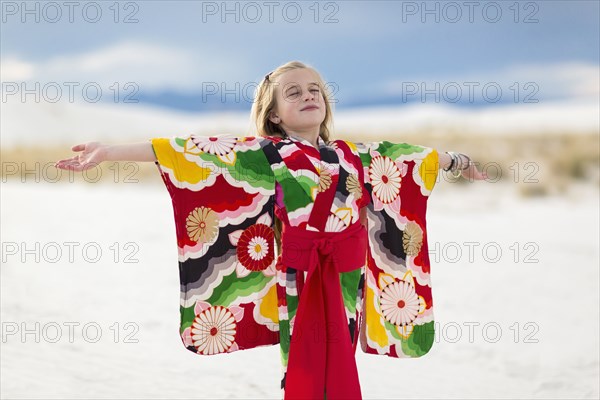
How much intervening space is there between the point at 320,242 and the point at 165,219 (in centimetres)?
676

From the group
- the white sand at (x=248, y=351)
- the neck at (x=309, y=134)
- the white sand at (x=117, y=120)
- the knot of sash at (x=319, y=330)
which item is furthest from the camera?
the white sand at (x=117, y=120)

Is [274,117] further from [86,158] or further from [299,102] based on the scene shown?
[86,158]

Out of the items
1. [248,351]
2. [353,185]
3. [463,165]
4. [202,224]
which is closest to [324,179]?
[353,185]

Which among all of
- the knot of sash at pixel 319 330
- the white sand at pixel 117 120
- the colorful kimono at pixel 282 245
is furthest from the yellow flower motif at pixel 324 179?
the white sand at pixel 117 120

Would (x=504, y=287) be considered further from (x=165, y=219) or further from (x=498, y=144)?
(x=498, y=144)

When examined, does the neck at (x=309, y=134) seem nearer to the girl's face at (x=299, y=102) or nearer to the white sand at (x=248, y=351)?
the girl's face at (x=299, y=102)

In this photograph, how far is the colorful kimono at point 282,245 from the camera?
2.58 m

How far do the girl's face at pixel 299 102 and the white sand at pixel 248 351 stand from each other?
1.49 m

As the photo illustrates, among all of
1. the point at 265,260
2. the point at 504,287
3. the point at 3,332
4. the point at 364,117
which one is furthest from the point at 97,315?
the point at 364,117

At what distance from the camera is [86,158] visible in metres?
2.46

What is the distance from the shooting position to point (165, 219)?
913cm

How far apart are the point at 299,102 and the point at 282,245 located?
1.76ft

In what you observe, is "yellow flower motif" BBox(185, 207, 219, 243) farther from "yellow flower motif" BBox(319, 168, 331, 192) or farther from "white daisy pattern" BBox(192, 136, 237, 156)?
"yellow flower motif" BBox(319, 168, 331, 192)

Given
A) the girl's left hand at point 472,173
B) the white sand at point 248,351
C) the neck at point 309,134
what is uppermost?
the neck at point 309,134
